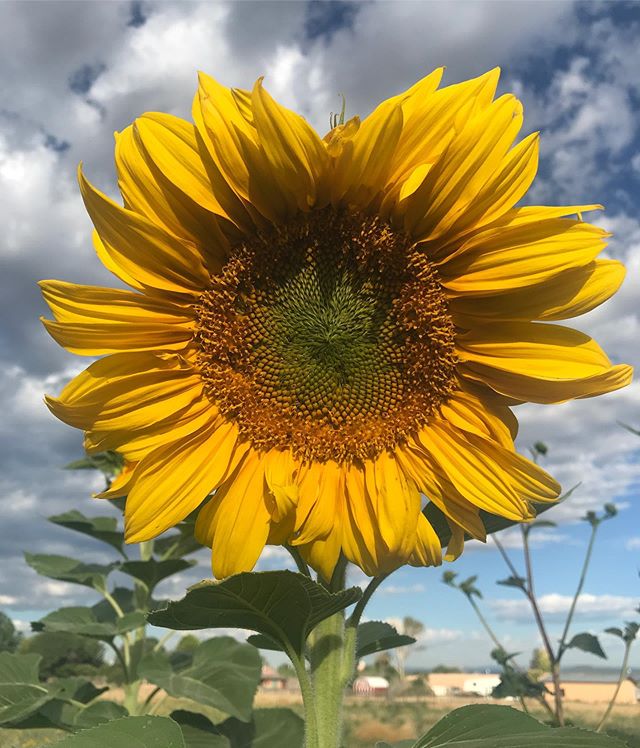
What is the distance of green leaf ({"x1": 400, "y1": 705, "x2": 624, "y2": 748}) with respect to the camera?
53.9 inches

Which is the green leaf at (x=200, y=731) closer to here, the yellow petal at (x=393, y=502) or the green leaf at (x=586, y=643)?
the yellow petal at (x=393, y=502)

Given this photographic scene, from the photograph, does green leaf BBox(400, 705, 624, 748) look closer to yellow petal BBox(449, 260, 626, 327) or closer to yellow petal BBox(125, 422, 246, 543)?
yellow petal BBox(125, 422, 246, 543)

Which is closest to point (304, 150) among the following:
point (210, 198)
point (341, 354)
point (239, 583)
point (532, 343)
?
point (210, 198)

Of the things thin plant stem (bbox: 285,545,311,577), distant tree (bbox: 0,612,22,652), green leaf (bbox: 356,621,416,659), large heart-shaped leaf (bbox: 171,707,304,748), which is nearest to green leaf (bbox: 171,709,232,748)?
large heart-shaped leaf (bbox: 171,707,304,748)

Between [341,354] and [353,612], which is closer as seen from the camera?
[353,612]

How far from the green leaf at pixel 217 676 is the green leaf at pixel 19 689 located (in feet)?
1.45

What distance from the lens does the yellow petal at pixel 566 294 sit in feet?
5.24

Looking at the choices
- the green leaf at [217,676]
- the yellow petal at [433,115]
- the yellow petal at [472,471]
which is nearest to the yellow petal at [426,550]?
the yellow petal at [472,471]

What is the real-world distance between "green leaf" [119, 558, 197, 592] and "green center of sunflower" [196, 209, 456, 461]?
2.18 meters

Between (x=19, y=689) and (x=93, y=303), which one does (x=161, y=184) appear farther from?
(x=19, y=689)

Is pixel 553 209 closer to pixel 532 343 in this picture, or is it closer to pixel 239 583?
pixel 532 343

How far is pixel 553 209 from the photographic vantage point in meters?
1.61

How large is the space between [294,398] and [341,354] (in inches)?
6.3

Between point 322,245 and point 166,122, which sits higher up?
point 166,122
